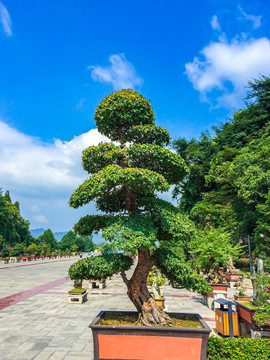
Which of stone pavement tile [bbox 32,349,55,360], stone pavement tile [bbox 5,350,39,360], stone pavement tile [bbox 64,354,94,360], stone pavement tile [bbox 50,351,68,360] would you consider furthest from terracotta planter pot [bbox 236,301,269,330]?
stone pavement tile [bbox 5,350,39,360]

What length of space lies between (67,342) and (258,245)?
21.4m

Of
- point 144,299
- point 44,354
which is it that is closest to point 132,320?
point 144,299

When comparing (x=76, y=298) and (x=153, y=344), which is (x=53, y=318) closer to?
(x=76, y=298)

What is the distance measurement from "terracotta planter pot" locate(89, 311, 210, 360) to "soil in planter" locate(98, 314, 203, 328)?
0.59m

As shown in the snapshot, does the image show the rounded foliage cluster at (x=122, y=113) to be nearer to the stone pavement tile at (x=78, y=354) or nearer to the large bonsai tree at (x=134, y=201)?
the large bonsai tree at (x=134, y=201)

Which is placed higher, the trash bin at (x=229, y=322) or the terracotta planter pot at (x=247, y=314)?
the terracotta planter pot at (x=247, y=314)

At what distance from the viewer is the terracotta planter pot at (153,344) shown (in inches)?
207

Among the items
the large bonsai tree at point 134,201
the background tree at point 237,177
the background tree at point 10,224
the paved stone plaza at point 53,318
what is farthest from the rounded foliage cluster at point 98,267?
the background tree at point 10,224

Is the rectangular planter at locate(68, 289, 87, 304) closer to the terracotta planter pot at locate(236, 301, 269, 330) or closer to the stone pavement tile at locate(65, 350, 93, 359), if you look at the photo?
the stone pavement tile at locate(65, 350, 93, 359)

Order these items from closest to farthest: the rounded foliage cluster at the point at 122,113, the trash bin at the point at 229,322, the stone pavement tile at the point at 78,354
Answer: the stone pavement tile at the point at 78,354
the rounded foliage cluster at the point at 122,113
the trash bin at the point at 229,322

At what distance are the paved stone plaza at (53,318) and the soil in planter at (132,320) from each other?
38.0 inches

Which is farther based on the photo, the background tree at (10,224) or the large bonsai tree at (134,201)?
the background tree at (10,224)

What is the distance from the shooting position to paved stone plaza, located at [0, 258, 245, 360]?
6.47m

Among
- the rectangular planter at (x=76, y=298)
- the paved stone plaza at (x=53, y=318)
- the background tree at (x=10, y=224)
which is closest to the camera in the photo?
the paved stone plaza at (x=53, y=318)
